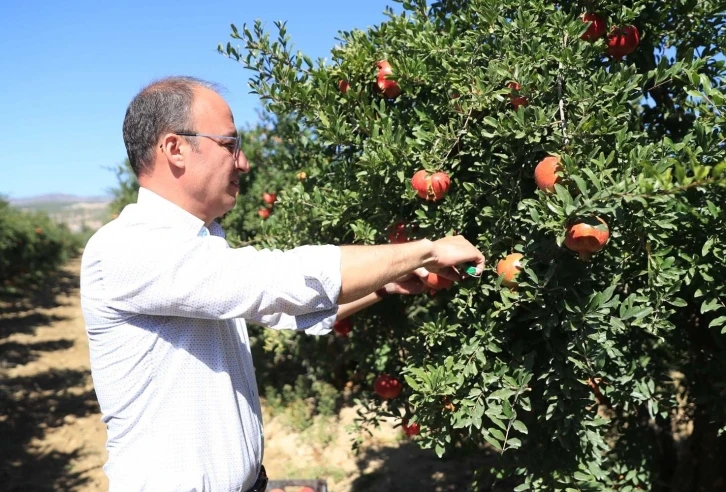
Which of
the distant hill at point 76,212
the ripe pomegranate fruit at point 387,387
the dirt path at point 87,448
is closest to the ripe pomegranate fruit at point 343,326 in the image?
the ripe pomegranate fruit at point 387,387

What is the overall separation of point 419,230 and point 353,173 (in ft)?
1.27

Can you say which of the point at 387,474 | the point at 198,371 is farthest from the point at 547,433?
the point at 387,474

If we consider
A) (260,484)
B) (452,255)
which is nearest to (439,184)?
(452,255)

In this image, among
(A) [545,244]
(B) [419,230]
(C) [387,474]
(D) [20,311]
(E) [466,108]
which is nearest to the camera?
(A) [545,244]

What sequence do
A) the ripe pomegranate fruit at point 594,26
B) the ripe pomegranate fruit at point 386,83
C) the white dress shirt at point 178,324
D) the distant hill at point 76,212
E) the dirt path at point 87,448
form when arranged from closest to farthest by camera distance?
the white dress shirt at point 178,324, the ripe pomegranate fruit at point 594,26, the ripe pomegranate fruit at point 386,83, the dirt path at point 87,448, the distant hill at point 76,212

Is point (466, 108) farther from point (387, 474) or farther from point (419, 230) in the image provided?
point (387, 474)

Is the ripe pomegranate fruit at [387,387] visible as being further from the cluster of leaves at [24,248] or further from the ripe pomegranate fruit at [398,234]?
the cluster of leaves at [24,248]

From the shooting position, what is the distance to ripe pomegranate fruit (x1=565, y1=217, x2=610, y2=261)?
1.42 m

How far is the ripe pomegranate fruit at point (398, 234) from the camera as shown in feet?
7.01

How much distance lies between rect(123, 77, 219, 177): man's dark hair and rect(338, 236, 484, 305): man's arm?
51cm

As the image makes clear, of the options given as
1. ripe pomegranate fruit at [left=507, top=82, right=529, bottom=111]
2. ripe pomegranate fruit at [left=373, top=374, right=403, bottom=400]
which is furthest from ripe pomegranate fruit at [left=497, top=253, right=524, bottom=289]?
ripe pomegranate fruit at [left=373, top=374, right=403, bottom=400]

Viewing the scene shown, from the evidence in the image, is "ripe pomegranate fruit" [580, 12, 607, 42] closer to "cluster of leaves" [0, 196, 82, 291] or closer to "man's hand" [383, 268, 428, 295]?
"man's hand" [383, 268, 428, 295]

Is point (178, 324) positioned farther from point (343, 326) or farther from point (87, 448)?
point (87, 448)

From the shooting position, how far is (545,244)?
1653mm
